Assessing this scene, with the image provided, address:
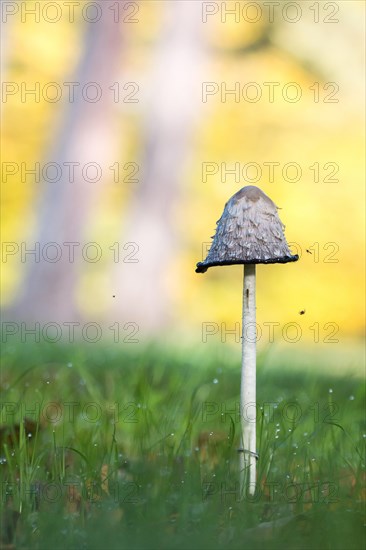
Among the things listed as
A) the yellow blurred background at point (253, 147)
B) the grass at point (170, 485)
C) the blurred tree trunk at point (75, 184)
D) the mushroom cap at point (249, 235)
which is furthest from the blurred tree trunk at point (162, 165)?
the mushroom cap at point (249, 235)

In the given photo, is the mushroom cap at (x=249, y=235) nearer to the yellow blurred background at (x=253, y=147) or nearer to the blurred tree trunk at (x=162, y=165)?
the blurred tree trunk at (x=162, y=165)

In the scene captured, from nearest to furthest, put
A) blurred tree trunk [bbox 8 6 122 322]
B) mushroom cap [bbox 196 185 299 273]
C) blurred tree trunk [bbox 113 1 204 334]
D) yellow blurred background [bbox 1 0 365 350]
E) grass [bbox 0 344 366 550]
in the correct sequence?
grass [bbox 0 344 366 550], mushroom cap [bbox 196 185 299 273], blurred tree trunk [bbox 8 6 122 322], blurred tree trunk [bbox 113 1 204 334], yellow blurred background [bbox 1 0 365 350]

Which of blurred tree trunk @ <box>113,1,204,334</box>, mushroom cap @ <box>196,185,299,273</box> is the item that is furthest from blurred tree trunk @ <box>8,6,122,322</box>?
mushroom cap @ <box>196,185,299,273</box>

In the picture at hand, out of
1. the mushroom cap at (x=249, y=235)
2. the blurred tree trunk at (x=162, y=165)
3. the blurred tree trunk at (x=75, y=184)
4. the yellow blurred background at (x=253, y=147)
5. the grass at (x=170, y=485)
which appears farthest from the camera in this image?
the yellow blurred background at (x=253, y=147)

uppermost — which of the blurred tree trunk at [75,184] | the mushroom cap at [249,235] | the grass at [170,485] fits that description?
the blurred tree trunk at [75,184]

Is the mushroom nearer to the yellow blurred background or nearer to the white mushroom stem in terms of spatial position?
the white mushroom stem

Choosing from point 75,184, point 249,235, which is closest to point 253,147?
point 75,184

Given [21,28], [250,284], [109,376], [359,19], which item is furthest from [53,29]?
[250,284]
